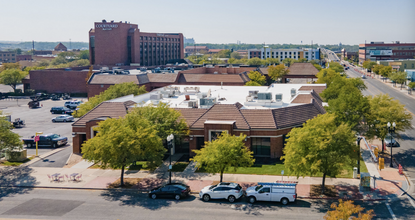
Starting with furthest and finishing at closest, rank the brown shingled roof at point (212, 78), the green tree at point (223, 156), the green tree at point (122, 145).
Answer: the brown shingled roof at point (212, 78) → the green tree at point (122, 145) → the green tree at point (223, 156)

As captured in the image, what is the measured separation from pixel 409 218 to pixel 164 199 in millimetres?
17911

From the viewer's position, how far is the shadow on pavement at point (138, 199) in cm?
2930

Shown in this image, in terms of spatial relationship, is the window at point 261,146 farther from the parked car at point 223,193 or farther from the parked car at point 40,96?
the parked car at point 40,96

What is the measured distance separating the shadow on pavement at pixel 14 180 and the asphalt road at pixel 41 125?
2.58 m

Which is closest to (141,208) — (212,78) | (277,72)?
(212,78)

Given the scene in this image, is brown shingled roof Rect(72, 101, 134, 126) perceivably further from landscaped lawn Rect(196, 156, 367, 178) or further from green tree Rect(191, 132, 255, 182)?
green tree Rect(191, 132, 255, 182)

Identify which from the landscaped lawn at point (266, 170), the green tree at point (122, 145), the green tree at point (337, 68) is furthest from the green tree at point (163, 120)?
the green tree at point (337, 68)

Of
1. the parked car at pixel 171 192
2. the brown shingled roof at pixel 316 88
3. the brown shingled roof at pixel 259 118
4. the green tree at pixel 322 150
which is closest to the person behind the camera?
the green tree at pixel 322 150

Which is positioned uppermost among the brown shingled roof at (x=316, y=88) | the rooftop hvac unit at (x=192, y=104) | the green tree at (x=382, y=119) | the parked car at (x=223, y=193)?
the brown shingled roof at (x=316, y=88)

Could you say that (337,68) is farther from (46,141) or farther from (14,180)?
(14,180)

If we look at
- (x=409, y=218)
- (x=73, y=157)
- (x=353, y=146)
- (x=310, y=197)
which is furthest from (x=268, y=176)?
(x=73, y=157)

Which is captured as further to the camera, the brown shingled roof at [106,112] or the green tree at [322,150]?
the brown shingled roof at [106,112]

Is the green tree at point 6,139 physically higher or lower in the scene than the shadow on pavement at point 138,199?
higher

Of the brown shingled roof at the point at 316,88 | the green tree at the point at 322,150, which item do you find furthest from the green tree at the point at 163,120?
the brown shingled roof at the point at 316,88
